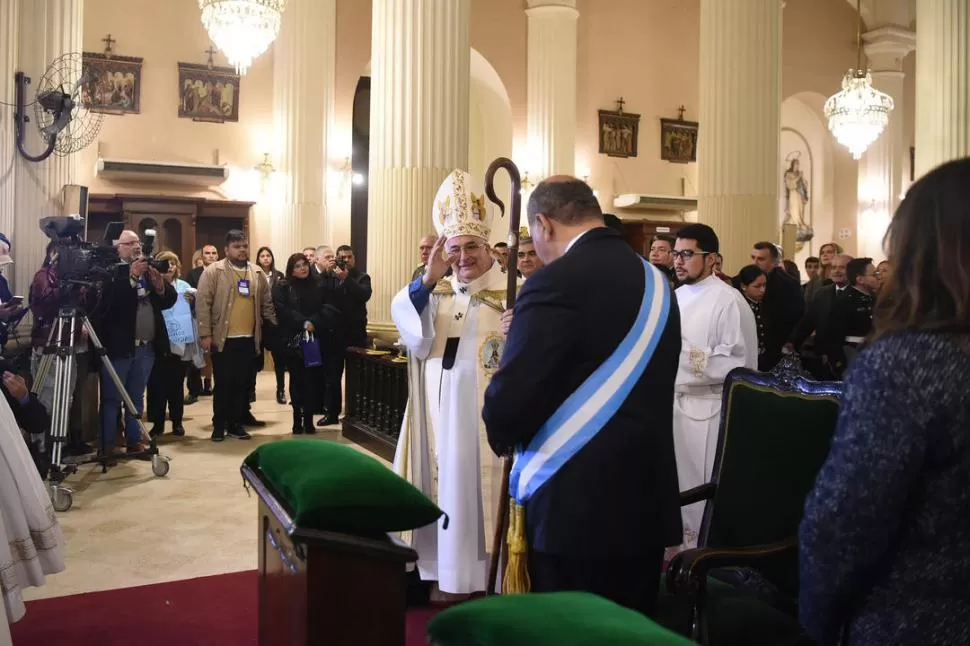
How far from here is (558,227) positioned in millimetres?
2316

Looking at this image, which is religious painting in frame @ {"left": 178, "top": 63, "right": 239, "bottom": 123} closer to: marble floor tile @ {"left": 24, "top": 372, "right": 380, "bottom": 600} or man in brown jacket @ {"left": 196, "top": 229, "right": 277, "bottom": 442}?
man in brown jacket @ {"left": 196, "top": 229, "right": 277, "bottom": 442}

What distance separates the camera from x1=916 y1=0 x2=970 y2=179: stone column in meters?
7.68

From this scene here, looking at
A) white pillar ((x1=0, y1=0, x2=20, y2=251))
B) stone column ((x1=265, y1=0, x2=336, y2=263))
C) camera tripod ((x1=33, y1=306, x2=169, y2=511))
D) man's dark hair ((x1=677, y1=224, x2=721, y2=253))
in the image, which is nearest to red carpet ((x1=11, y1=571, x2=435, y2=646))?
camera tripod ((x1=33, y1=306, x2=169, y2=511))

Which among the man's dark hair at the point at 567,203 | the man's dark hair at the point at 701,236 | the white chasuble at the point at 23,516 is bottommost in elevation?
the white chasuble at the point at 23,516

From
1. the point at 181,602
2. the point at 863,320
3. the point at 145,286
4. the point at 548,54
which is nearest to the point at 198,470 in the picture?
the point at 145,286

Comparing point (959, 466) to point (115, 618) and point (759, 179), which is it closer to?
point (115, 618)

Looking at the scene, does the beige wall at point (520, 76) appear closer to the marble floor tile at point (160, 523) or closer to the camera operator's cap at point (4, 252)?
the marble floor tile at point (160, 523)

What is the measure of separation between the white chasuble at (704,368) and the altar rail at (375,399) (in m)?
2.77

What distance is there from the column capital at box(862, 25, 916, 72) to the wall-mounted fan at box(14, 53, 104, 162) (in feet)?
56.3

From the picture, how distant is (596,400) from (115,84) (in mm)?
13395

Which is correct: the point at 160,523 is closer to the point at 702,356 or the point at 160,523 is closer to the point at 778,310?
the point at 702,356

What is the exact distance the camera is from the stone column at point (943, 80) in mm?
7680

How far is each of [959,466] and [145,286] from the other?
658 centimetres

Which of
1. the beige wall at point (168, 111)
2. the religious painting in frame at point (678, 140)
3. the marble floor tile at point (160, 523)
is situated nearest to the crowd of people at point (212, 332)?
the marble floor tile at point (160, 523)
